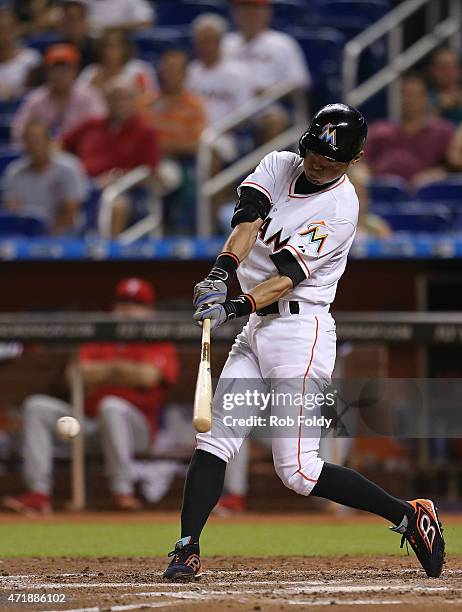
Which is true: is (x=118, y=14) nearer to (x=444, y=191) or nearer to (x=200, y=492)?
(x=444, y=191)

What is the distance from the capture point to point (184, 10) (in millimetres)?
12266

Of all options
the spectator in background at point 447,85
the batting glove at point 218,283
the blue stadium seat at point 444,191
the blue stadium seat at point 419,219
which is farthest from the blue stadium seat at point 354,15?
the batting glove at point 218,283

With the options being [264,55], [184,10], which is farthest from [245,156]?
[184,10]

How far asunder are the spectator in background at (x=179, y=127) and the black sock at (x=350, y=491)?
→ 17.2ft

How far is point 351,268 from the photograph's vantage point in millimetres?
9016

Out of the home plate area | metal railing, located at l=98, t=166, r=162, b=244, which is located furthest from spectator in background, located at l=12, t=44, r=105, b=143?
the home plate area

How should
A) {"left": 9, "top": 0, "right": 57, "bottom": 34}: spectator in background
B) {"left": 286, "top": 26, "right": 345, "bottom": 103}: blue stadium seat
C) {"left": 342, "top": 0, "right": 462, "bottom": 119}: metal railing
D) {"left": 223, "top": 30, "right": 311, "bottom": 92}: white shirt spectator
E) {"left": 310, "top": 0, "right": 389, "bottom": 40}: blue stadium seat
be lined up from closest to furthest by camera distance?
1. {"left": 342, "top": 0, "right": 462, "bottom": 119}: metal railing
2. {"left": 223, "top": 30, "right": 311, "bottom": 92}: white shirt spectator
3. {"left": 286, "top": 26, "right": 345, "bottom": 103}: blue stadium seat
4. {"left": 310, "top": 0, "right": 389, "bottom": 40}: blue stadium seat
5. {"left": 9, "top": 0, "right": 57, "bottom": 34}: spectator in background

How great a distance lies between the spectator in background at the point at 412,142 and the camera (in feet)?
31.7

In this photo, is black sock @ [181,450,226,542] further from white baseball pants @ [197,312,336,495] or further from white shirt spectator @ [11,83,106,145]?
white shirt spectator @ [11,83,106,145]

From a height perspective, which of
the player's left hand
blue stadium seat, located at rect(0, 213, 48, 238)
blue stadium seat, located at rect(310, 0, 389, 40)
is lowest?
the player's left hand

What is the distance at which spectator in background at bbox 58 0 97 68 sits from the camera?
11469 mm

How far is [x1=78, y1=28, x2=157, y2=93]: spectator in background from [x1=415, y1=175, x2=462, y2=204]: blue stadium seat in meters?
2.94

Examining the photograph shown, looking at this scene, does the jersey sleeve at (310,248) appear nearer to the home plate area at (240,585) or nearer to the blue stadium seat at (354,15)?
the home plate area at (240,585)

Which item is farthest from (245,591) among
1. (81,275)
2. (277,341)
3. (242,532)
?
(81,275)
